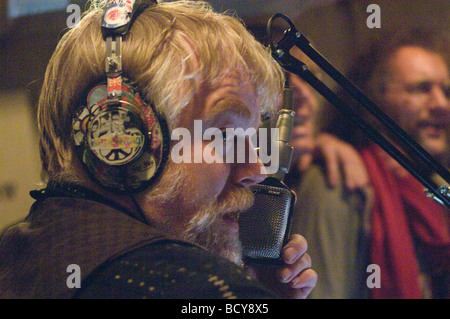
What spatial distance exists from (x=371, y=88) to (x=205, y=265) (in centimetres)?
134

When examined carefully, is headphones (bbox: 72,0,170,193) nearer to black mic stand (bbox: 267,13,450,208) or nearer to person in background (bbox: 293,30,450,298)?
black mic stand (bbox: 267,13,450,208)

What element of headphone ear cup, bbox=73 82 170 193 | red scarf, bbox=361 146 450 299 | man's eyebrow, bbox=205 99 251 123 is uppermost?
man's eyebrow, bbox=205 99 251 123

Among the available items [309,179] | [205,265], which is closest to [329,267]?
[309,179]

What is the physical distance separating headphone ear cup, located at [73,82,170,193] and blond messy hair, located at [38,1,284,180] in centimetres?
3

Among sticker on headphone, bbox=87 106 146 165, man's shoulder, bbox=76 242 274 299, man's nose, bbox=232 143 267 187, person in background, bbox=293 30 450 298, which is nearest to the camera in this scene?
man's shoulder, bbox=76 242 274 299

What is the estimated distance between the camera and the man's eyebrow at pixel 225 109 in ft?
2.85

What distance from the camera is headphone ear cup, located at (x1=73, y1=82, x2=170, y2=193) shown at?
794mm

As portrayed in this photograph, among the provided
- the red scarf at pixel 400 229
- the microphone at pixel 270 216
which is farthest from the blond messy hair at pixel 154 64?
the red scarf at pixel 400 229

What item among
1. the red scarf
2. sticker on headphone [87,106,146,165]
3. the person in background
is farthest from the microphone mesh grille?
the red scarf

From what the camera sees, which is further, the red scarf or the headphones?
the red scarf

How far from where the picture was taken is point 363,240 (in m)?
1.69

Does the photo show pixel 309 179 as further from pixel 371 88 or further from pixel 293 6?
pixel 293 6

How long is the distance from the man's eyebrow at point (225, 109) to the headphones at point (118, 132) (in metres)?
0.09

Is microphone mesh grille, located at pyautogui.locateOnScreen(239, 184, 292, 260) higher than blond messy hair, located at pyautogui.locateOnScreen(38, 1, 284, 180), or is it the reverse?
blond messy hair, located at pyautogui.locateOnScreen(38, 1, 284, 180)
